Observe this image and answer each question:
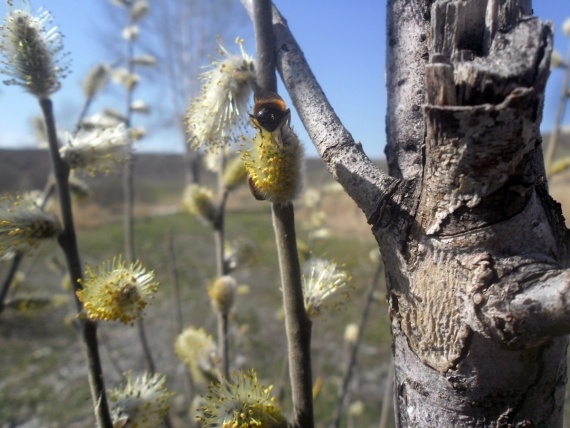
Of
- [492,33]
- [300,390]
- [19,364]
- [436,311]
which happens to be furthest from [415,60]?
[19,364]

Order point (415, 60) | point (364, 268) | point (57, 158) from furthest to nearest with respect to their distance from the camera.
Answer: point (364, 268)
point (57, 158)
point (415, 60)

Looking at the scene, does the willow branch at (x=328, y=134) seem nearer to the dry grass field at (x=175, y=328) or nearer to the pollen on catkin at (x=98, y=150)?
the dry grass field at (x=175, y=328)

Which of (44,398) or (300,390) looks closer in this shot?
(300,390)

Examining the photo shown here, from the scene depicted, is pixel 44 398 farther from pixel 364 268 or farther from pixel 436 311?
pixel 364 268

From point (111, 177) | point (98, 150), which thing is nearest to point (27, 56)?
point (98, 150)

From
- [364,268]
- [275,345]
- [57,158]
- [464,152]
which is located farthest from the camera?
[364,268]

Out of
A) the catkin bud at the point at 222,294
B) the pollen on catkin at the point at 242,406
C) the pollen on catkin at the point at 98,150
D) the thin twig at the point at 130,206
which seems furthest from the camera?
the thin twig at the point at 130,206

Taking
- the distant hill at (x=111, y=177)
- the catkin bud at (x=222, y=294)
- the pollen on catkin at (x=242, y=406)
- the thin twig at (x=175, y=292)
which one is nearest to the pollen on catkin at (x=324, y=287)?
the pollen on catkin at (x=242, y=406)
